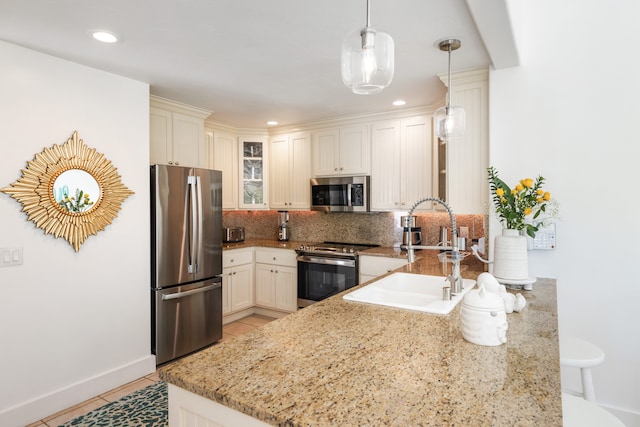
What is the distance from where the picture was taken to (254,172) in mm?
4801

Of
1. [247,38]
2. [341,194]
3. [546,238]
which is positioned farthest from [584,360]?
[341,194]

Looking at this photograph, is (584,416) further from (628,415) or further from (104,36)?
(104,36)

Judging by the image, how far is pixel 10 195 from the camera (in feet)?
7.43

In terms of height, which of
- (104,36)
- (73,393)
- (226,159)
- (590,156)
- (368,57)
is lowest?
(73,393)

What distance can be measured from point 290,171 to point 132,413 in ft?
10.1

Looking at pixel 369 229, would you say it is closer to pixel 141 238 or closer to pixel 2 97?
pixel 141 238

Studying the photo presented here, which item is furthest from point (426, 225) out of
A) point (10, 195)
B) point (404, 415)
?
point (10, 195)

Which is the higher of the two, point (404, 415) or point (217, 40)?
point (217, 40)


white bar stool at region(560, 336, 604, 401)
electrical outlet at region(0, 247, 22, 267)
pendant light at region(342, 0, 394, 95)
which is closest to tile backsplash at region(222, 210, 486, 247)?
white bar stool at region(560, 336, 604, 401)

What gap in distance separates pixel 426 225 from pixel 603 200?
1.89m

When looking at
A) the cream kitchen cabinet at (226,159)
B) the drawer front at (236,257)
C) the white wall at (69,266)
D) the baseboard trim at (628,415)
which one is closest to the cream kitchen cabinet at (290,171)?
the cream kitchen cabinet at (226,159)

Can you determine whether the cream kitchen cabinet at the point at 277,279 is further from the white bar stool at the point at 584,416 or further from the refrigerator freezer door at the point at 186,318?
the white bar stool at the point at 584,416

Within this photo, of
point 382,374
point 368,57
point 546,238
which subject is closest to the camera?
point 382,374

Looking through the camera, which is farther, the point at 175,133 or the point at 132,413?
the point at 175,133
